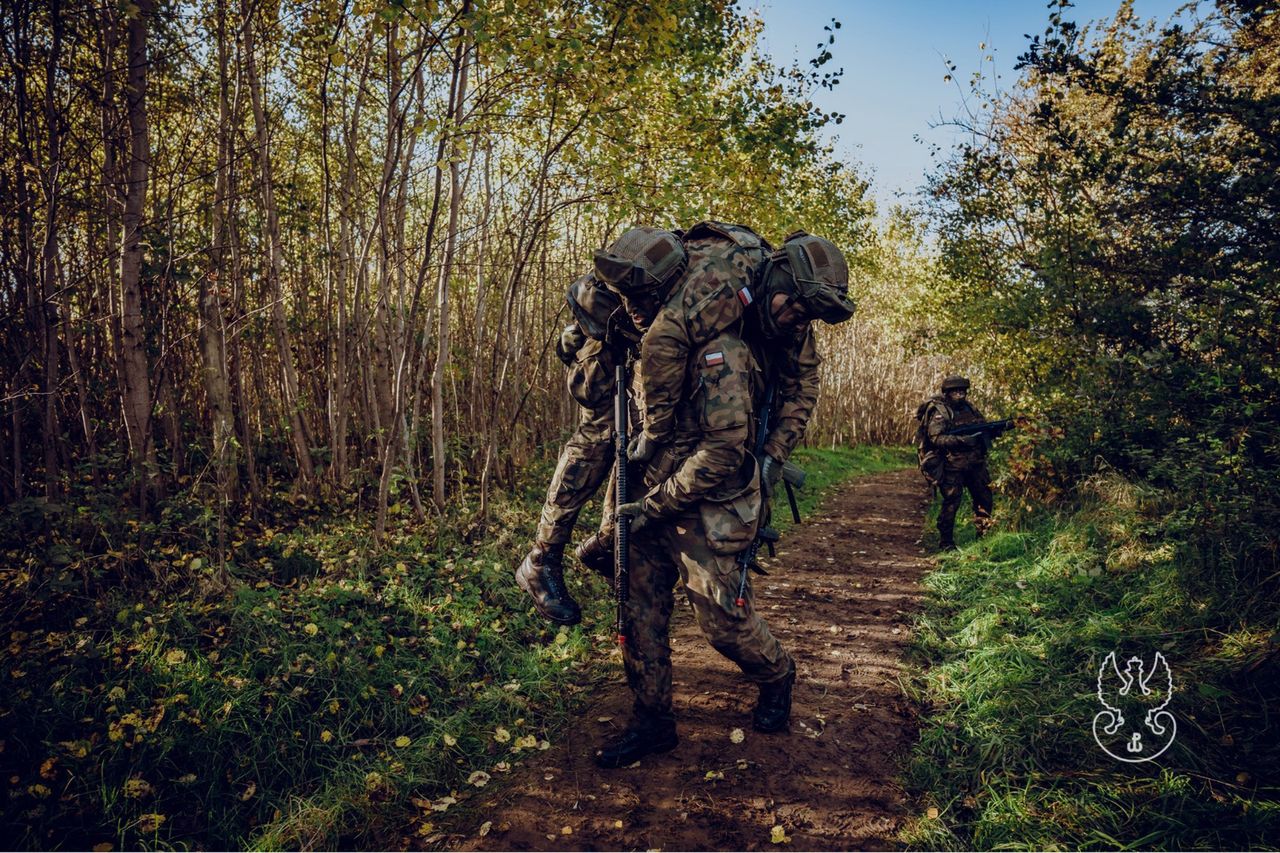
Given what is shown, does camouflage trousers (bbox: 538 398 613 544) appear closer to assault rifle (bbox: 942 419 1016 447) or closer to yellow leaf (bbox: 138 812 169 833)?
yellow leaf (bbox: 138 812 169 833)

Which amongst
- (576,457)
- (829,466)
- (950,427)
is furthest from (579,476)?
(829,466)

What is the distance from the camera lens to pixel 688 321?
2768 millimetres

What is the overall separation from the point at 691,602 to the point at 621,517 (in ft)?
1.61

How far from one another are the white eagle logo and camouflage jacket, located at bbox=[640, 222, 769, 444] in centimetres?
232

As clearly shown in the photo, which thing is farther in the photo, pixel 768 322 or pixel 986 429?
pixel 986 429

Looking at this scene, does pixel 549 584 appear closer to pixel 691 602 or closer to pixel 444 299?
pixel 691 602

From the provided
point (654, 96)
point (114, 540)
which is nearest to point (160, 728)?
point (114, 540)

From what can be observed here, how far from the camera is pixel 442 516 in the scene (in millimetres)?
5730

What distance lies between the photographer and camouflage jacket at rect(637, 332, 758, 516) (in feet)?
→ 9.00

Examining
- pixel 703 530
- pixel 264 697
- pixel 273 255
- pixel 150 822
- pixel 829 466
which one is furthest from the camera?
pixel 829 466

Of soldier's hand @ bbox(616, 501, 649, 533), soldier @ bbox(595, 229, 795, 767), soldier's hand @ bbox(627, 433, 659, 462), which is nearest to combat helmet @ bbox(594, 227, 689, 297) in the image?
soldier @ bbox(595, 229, 795, 767)

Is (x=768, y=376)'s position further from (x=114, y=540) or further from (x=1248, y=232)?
(x=114, y=540)

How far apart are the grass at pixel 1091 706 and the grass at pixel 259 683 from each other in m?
1.86

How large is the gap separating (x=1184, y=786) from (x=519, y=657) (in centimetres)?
318
